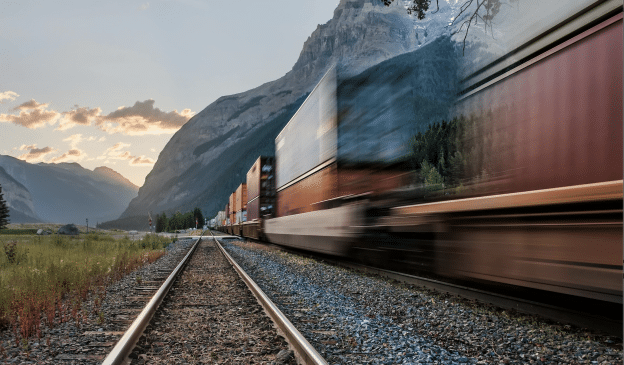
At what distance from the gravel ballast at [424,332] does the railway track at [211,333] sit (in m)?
0.33

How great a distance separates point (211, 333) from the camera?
444cm

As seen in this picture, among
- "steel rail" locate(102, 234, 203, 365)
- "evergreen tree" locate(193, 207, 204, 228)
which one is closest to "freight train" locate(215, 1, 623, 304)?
"steel rail" locate(102, 234, 203, 365)

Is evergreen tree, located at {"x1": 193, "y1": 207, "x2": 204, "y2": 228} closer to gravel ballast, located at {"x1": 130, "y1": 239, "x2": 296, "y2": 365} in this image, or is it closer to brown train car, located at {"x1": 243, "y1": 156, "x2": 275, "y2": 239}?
brown train car, located at {"x1": 243, "y1": 156, "x2": 275, "y2": 239}

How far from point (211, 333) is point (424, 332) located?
2238 millimetres

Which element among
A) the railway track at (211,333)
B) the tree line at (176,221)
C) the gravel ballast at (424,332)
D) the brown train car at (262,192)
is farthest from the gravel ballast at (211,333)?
the tree line at (176,221)

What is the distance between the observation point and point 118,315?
5.31 m

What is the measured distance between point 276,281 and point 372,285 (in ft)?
6.38

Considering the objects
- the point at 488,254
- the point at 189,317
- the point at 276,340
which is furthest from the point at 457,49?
the point at 189,317

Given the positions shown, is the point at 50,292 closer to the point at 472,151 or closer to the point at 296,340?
the point at 296,340

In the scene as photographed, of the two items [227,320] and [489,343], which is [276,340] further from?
[489,343]

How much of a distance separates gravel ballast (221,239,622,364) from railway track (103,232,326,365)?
33 centimetres

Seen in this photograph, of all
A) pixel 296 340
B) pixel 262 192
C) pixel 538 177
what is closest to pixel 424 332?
pixel 296 340

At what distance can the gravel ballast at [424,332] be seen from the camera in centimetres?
379

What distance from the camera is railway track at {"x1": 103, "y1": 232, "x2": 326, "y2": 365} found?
360 cm
